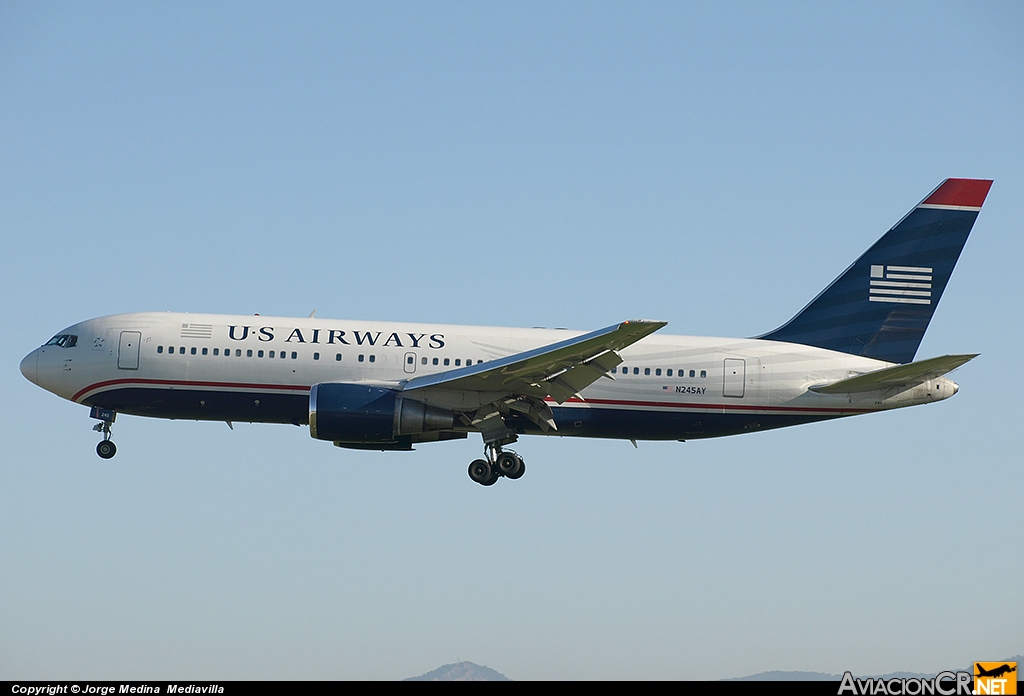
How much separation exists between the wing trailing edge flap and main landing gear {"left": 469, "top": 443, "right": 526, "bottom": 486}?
113 cm

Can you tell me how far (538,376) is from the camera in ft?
111

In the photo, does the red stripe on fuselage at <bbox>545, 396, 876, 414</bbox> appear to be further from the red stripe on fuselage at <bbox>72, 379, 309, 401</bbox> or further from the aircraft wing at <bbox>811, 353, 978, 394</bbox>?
the red stripe on fuselage at <bbox>72, 379, 309, 401</bbox>

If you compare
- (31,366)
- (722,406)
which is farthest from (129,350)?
(722,406)

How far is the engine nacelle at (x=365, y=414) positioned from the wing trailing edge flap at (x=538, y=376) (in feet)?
1.91

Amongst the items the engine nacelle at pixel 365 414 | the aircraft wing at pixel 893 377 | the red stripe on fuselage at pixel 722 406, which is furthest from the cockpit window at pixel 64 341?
the aircraft wing at pixel 893 377

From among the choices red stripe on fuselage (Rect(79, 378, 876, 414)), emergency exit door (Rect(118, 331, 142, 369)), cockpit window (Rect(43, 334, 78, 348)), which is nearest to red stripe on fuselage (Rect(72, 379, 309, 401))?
red stripe on fuselage (Rect(79, 378, 876, 414))

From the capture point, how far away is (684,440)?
122 ft

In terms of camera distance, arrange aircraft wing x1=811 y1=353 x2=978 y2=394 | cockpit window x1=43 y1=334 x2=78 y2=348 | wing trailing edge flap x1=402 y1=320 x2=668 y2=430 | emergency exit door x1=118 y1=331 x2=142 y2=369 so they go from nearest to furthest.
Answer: wing trailing edge flap x1=402 y1=320 x2=668 y2=430, aircraft wing x1=811 y1=353 x2=978 y2=394, emergency exit door x1=118 y1=331 x2=142 y2=369, cockpit window x1=43 y1=334 x2=78 y2=348

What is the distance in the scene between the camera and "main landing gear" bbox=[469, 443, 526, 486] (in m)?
36.3

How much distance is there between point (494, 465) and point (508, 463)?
42 centimetres

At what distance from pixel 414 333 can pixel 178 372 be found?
6878 mm

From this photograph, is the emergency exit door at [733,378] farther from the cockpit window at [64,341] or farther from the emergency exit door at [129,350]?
the cockpit window at [64,341]

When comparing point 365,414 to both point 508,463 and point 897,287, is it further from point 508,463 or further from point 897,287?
point 897,287

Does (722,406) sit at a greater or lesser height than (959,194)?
lesser
